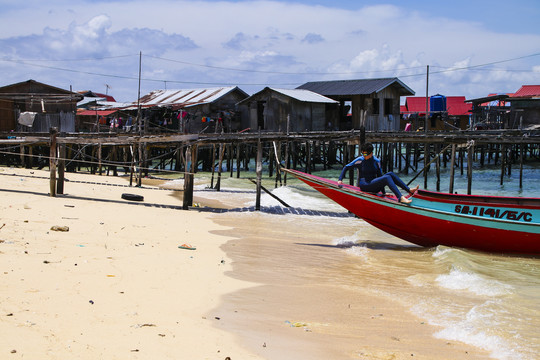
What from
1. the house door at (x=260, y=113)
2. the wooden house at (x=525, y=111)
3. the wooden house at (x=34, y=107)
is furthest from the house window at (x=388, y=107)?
the wooden house at (x=34, y=107)

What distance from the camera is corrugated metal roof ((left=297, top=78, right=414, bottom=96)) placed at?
32125 millimetres

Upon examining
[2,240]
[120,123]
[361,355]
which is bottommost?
[361,355]

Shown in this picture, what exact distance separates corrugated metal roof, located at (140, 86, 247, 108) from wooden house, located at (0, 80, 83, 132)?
6.04 m

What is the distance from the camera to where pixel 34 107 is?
105ft

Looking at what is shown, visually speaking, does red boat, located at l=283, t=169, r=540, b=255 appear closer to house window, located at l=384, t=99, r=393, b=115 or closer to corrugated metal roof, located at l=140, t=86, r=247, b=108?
house window, located at l=384, t=99, r=393, b=115

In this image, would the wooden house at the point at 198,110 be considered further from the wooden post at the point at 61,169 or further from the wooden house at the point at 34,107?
the wooden post at the point at 61,169

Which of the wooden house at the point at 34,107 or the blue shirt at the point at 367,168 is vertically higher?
the wooden house at the point at 34,107

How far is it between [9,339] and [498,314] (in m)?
5.29

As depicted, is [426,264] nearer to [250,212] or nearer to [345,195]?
[345,195]

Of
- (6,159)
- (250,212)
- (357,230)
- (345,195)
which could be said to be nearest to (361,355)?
(345,195)

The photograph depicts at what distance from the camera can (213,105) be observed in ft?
120

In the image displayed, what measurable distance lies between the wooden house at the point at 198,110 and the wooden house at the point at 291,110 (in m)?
2.31

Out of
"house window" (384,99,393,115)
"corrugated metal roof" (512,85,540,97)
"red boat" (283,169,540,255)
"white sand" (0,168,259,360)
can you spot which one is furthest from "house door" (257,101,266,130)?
"red boat" (283,169,540,255)

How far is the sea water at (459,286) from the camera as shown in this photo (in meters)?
5.83
